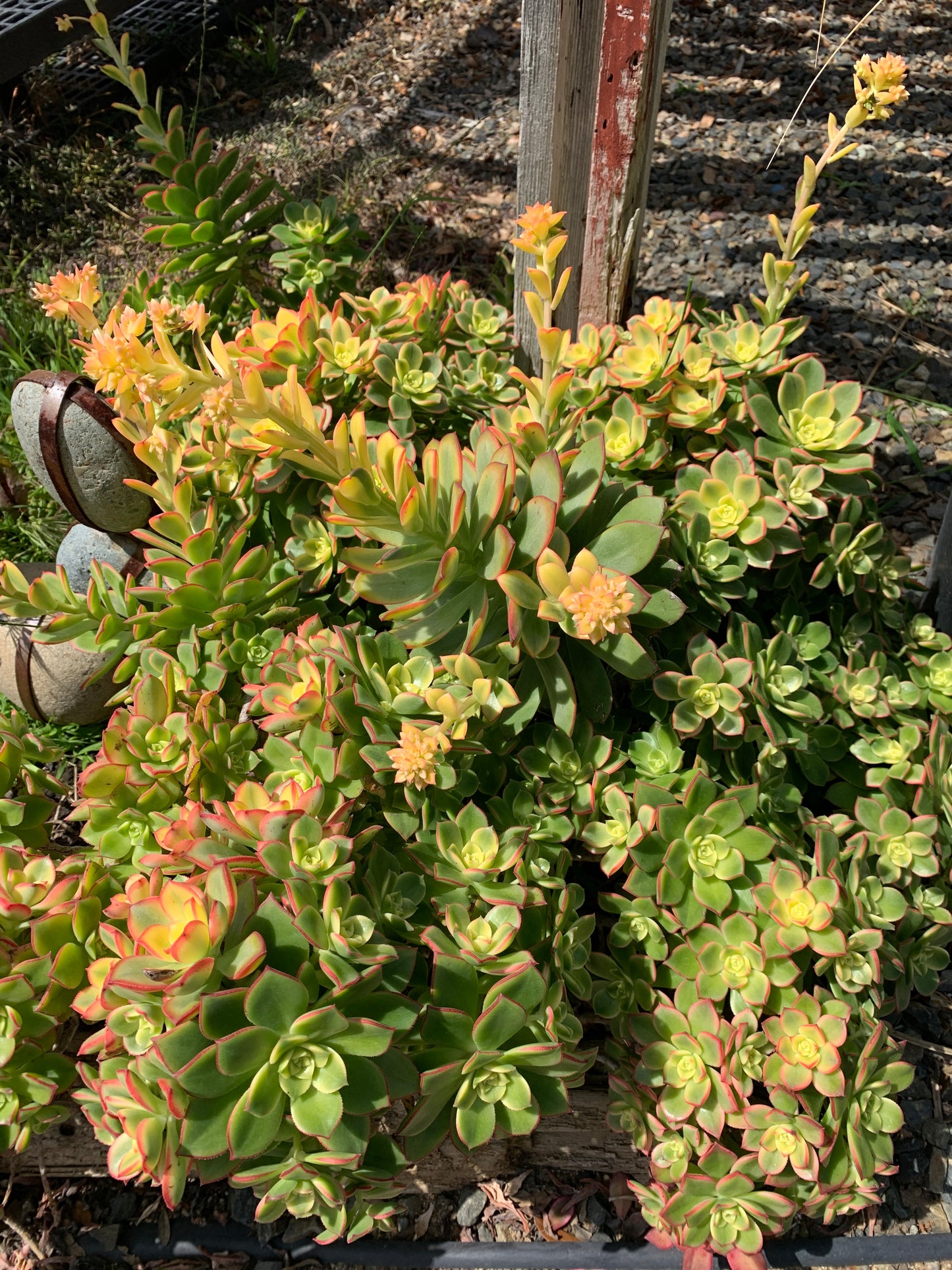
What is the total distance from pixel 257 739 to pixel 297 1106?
82cm

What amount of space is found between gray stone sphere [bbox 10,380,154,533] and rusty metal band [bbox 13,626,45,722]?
300 millimetres

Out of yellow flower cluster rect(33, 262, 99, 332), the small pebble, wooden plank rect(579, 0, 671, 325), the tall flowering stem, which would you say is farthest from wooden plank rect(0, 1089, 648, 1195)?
wooden plank rect(579, 0, 671, 325)

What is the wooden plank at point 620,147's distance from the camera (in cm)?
178

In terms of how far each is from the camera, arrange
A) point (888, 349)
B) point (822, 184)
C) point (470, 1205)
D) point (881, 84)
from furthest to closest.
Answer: point (822, 184) → point (888, 349) → point (470, 1205) → point (881, 84)

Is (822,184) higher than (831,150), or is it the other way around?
(831,150)

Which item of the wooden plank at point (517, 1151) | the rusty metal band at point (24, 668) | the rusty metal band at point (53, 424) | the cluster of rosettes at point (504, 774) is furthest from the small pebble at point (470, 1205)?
the rusty metal band at point (53, 424)

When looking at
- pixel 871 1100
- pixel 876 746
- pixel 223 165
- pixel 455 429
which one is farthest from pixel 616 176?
pixel 871 1100

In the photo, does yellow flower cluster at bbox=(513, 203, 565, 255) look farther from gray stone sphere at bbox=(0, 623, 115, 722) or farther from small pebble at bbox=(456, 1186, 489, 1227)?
small pebble at bbox=(456, 1186, 489, 1227)

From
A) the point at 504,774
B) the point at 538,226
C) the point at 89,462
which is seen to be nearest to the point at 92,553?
the point at 89,462

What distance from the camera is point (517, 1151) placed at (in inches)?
65.9

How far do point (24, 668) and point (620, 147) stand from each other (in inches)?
66.7

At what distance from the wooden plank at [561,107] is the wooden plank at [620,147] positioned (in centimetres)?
3

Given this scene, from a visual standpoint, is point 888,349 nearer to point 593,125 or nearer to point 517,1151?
point 593,125

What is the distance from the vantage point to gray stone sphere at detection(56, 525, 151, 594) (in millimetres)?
2119
